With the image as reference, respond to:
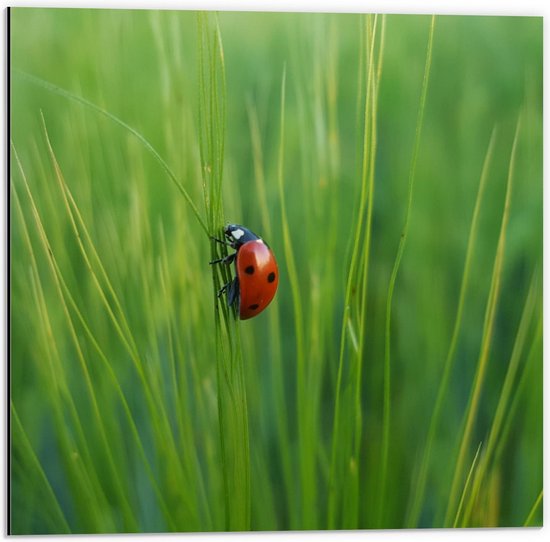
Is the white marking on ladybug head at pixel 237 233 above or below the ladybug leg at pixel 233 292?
above

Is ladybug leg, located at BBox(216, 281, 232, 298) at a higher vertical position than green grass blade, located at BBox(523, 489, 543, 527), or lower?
higher

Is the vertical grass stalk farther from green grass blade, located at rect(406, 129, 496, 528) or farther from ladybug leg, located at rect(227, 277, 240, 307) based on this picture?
green grass blade, located at rect(406, 129, 496, 528)

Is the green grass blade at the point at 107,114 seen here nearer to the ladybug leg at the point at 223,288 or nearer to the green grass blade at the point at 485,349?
the ladybug leg at the point at 223,288

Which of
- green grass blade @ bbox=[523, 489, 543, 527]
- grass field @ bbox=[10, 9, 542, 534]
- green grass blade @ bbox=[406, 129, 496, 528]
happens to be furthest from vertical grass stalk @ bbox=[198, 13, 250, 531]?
green grass blade @ bbox=[523, 489, 543, 527]

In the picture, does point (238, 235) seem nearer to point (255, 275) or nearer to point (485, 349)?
point (255, 275)

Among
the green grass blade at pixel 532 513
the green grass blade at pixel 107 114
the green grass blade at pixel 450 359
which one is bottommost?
the green grass blade at pixel 532 513

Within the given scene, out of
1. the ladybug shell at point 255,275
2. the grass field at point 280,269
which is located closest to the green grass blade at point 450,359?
the grass field at point 280,269

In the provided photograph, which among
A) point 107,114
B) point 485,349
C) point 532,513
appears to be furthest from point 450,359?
point 107,114

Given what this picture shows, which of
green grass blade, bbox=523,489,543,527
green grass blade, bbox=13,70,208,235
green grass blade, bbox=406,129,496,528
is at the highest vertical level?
green grass blade, bbox=13,70,208,235
